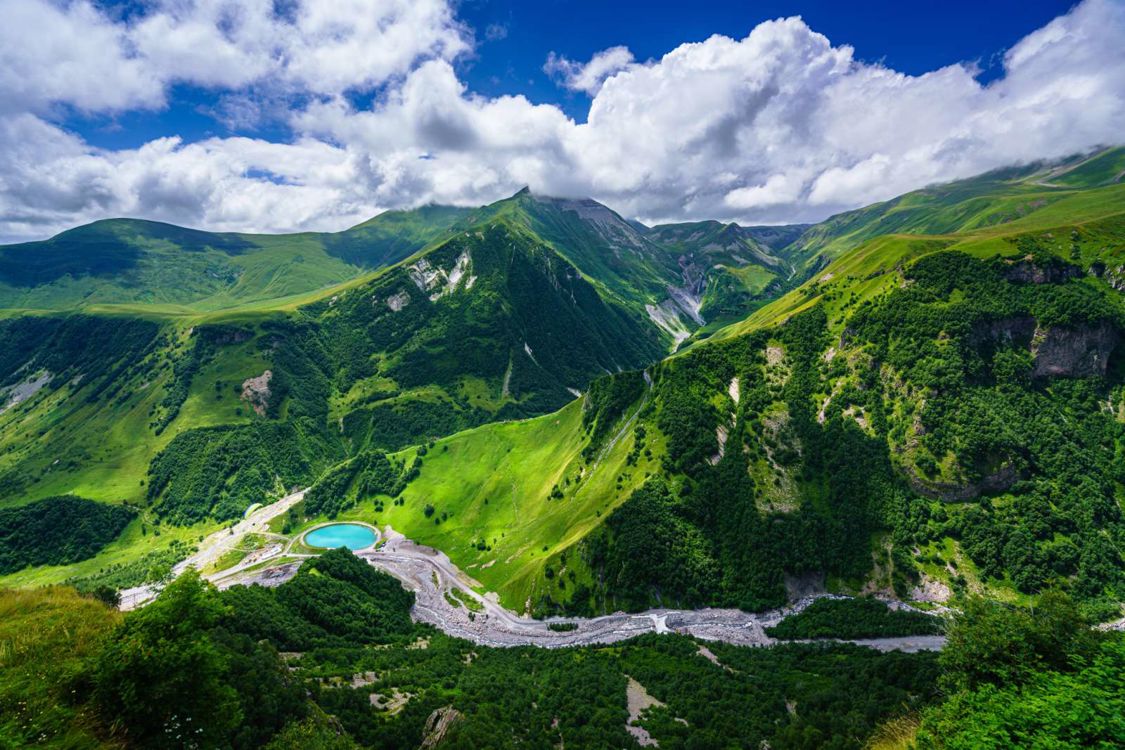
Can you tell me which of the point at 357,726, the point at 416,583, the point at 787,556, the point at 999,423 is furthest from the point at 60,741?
the point at 999,423

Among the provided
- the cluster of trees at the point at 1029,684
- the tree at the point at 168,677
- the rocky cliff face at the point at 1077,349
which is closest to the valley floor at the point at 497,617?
the cluster of trees at the point at 1029,684

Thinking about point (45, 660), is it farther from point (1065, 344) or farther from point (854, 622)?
point (1065, 344)

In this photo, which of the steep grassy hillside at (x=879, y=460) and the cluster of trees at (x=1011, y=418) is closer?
the cluster of trees at (x=1011, y=418)

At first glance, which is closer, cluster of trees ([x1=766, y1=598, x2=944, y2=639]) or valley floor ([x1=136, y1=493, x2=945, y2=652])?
cluster of trees ([x1=766, y1=598, x2=944, y2=639])

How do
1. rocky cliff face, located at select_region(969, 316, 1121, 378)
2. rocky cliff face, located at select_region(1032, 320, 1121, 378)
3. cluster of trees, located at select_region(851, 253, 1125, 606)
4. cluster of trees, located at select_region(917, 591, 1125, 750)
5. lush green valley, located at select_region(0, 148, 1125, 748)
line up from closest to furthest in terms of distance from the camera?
1. cluster of trees, located at select_region(917, 591, 1125, 750)
2. lush green valley, located at select_region(0, 148, 1125, 748)
3. cluster of trees, located at select_region(851, 253, 1125, 606)
4. rocky cliff face, located at select_region(1032, 320, 1121, 378)
5. rocky cliff face, located at select_region(969, 316, 1121, 378)

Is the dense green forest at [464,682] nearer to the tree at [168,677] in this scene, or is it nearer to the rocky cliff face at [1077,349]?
the tree at [168,677]

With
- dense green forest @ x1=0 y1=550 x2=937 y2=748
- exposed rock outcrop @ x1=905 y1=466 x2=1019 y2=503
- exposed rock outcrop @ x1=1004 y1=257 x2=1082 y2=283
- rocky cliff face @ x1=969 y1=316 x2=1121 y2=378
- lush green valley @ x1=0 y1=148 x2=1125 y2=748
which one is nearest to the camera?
dense green forest @ x1=0 y1=550 x2=937 y2=748

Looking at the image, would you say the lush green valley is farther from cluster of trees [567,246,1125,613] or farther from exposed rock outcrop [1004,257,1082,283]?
exposed rock outcrop [1004,257,1082,283]

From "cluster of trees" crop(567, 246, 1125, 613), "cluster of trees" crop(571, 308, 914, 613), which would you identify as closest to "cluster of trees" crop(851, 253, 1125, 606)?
"cluster of trees" crop(567, 246, 1125, 613)
